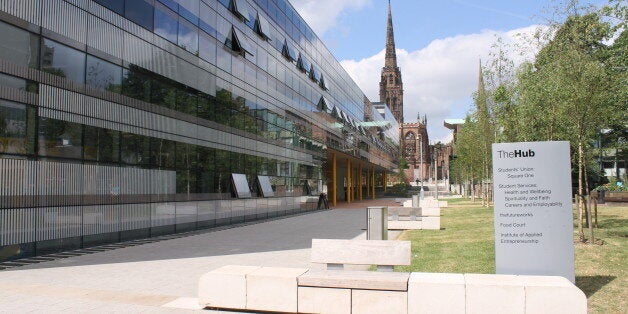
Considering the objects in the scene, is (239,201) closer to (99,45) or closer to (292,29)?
(99,45)

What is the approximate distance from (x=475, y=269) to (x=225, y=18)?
1868 centimetres

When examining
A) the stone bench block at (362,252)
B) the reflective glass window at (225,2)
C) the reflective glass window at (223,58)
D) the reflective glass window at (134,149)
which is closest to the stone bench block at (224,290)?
the stone bench block at (362,252)

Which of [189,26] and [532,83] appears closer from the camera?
[532,83]

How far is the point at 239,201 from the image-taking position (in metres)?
25.8

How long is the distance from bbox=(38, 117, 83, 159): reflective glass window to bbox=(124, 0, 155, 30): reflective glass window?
471cm

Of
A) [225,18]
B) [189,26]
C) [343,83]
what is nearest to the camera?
[189,26]

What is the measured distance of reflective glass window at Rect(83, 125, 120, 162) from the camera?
15.3 meters

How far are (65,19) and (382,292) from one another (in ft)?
40.7

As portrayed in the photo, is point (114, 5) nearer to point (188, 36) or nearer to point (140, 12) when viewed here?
point (140, 12)

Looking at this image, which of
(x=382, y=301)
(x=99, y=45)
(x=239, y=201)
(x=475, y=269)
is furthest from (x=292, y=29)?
(x=382, y=301)

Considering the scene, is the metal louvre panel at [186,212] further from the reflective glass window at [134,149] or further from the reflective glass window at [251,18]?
the reflective glass window at [251,18]

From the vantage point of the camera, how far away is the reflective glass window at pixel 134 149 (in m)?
17.0

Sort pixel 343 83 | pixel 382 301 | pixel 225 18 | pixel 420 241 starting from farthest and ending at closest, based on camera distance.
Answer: pixel 343 83
pixel 225 18
pixel 420 241
pixel 382 301

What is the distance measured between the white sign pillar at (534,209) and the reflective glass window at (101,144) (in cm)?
1196
